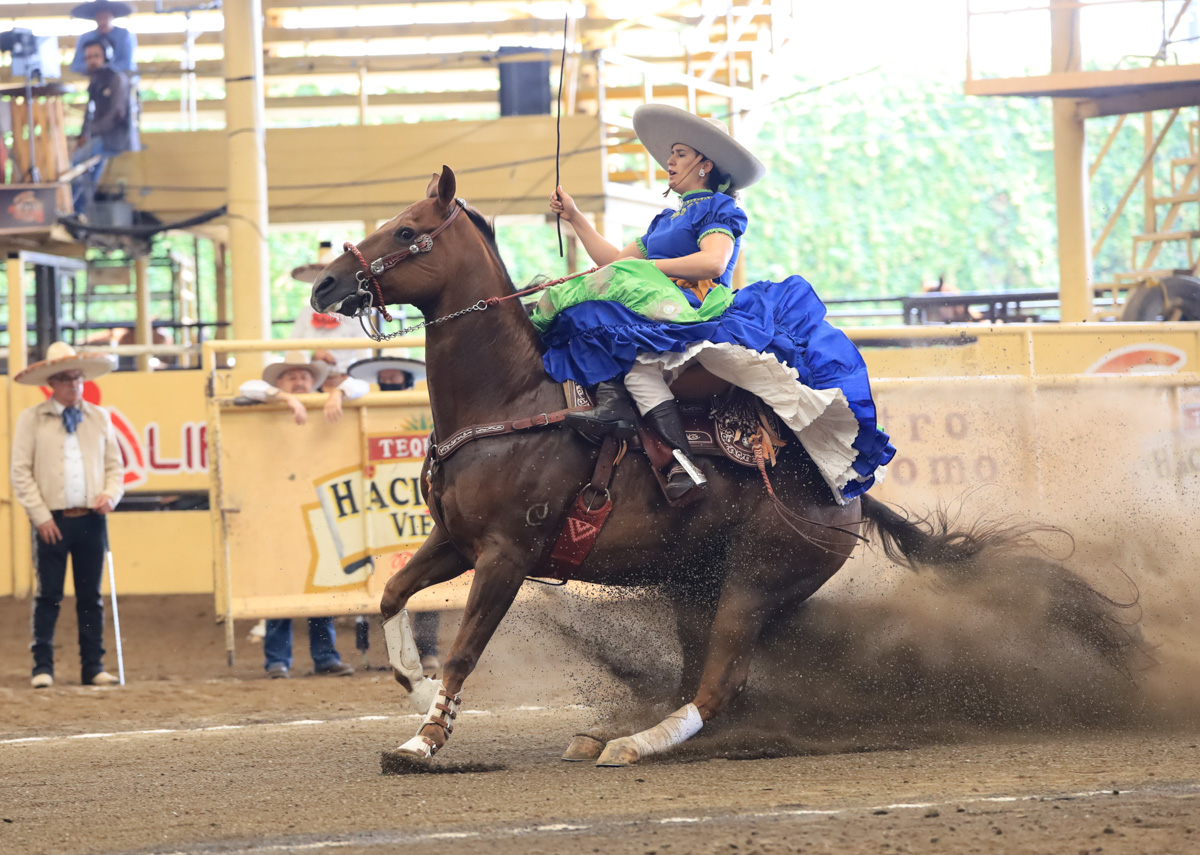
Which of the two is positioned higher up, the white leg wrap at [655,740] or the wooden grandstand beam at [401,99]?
the wooden grandstand beam at [401,99]

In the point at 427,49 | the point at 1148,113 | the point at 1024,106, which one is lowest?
the point at 1148,113

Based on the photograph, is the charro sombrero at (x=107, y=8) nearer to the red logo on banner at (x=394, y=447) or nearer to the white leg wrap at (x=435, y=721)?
the red logo on banner at (x=394, y=447)

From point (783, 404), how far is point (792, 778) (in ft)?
4.52

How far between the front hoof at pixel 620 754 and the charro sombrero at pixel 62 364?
5009 millimetres

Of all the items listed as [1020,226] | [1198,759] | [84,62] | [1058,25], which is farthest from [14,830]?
[1020,226]

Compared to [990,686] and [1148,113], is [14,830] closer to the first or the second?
[990,686]

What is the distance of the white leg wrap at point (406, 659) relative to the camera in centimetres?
513

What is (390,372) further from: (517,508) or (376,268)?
(517,508)

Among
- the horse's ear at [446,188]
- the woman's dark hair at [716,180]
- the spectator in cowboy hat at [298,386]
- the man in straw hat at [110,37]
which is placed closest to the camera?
the horse's ear at [446,188]

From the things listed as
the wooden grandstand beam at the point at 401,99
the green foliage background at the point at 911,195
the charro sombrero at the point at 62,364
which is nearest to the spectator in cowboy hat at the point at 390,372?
the charro sombrero at the point at 62,364

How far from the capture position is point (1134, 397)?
8719mm

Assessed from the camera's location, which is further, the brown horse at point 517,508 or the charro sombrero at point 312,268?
the charro sombrero at point 312,268

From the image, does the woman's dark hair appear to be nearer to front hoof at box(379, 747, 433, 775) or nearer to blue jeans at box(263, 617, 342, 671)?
front hoof at box(379, 747, 433, 775)

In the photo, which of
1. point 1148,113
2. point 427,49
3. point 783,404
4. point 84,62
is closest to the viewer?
point 783,404
